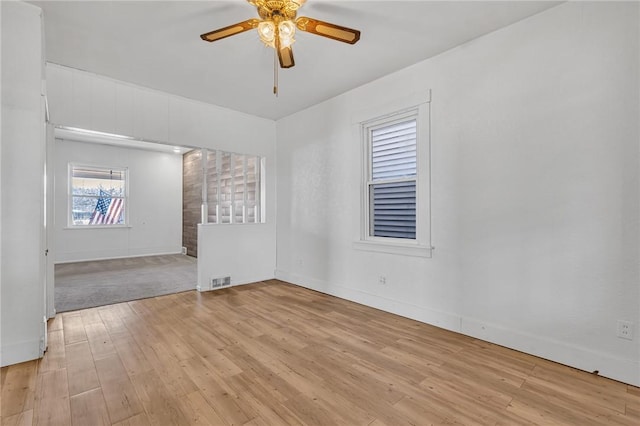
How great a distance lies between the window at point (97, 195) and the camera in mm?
7219

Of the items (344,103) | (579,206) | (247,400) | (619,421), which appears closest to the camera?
(619,421)

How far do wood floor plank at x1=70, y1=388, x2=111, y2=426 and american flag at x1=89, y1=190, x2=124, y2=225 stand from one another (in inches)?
273

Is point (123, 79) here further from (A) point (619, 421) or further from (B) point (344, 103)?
(A) point (619, 421)

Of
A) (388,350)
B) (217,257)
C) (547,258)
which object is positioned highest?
(547,258)

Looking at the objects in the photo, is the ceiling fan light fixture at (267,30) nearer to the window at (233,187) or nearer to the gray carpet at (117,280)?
the window at (233,187)

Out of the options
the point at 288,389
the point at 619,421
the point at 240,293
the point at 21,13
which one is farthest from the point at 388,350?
the point at 21,13

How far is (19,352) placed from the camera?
7.83 feet

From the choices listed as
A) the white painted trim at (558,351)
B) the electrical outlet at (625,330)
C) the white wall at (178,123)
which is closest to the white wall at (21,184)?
the white wall at (178,123)

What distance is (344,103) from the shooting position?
4.19 meters

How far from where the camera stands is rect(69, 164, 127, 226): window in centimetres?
722

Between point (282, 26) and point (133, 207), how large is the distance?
24.8ft

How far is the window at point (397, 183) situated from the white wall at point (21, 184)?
3274 mm

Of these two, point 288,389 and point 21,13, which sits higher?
point 21,13

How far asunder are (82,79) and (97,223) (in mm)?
5168
